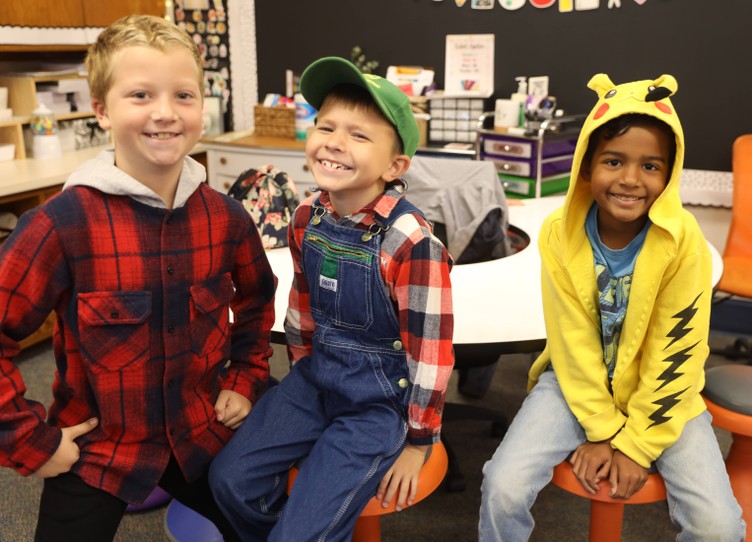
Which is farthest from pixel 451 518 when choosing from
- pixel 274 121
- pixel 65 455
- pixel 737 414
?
pixel 274 121

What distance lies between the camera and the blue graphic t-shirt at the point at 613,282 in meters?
1.52

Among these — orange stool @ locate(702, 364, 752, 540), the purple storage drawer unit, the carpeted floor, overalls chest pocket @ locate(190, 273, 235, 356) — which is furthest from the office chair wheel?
overalls chest pocket @ locate(190, 273, 235, 356)

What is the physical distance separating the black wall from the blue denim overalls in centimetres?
262

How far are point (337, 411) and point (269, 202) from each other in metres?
1.03

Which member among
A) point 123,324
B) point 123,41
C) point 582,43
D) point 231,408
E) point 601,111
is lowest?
point 231,408

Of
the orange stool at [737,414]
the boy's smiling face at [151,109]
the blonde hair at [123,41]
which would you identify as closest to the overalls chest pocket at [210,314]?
the boy's smiling face at [151,109]

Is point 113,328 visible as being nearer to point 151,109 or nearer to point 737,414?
point 151,109

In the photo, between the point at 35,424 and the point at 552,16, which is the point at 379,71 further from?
the point at 35,424

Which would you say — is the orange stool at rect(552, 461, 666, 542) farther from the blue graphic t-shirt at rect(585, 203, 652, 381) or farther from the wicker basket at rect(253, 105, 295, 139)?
the wicker basket at rect(253, 105, 295, 139)

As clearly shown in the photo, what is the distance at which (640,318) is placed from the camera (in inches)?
58.1

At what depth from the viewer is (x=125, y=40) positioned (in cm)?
127

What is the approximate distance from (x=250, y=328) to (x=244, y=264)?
0.15 m

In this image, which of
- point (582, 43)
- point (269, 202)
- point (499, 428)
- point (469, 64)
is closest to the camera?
point (269, 202)

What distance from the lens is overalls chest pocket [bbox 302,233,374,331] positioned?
138cm
